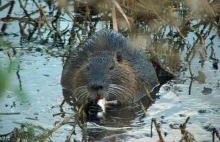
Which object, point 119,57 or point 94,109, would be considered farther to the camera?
point 119,57

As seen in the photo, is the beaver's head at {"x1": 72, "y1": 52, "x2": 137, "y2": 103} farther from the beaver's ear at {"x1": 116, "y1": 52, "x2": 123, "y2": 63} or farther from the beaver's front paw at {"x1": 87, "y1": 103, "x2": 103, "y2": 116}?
the beaver's front paw at {"x1": 87, "y1": 103, "x2": 103, "y2": 116}

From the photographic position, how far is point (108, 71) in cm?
531

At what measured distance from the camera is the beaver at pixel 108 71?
520 cm

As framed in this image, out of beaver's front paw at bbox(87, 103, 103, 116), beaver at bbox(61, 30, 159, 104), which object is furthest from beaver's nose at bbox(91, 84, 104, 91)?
beaver's front paw at bbox(87, 103, 103, 116)

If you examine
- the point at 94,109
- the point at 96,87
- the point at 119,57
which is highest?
the point at 119,57

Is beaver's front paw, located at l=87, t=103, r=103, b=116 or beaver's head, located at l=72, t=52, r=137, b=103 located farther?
beaver's front paw, located at l=87, t=103, r=103, b=116

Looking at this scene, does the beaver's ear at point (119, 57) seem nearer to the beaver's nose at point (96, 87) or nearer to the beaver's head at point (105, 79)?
the beaver's head at point (105, 79)

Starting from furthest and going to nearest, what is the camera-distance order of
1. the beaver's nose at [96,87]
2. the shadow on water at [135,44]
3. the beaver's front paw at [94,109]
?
the beaver's front paw at [94,109] → the beaver's nose at [96,87] → the shadow on water at [135,44]

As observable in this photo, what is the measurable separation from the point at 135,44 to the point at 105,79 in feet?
3.69

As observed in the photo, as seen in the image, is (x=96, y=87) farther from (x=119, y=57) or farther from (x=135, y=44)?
(x=135, y=44)

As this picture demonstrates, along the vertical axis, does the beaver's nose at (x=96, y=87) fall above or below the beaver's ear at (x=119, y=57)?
below

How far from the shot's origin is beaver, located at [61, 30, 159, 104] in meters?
5.20

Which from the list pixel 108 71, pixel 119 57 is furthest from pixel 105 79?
pixel 119 57

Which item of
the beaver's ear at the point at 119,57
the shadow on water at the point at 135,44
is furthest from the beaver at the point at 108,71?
the shadow on water at the point at 135,44
